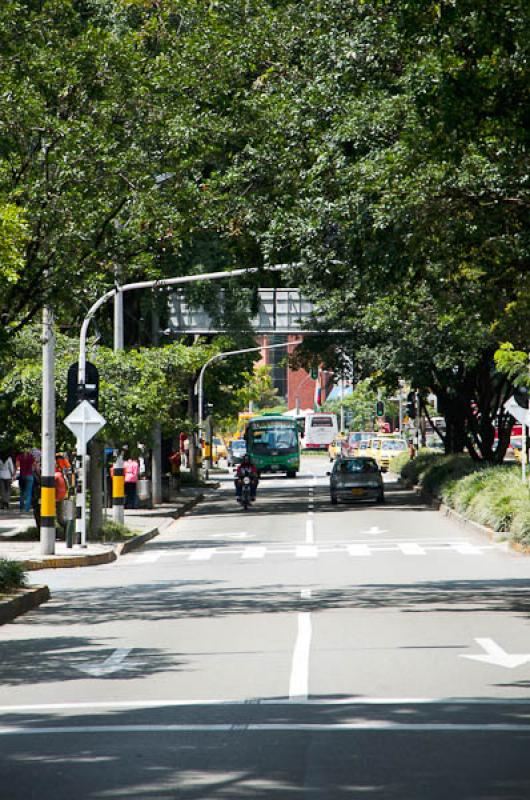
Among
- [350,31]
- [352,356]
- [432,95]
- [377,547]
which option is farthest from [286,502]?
[432,95]

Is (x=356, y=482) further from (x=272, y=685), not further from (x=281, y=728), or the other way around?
(x=281, y=728)

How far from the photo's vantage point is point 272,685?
443 inches

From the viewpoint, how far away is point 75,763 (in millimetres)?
8188

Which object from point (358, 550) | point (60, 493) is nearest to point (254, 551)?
point (358, 550)

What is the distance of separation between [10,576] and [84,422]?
9.34m

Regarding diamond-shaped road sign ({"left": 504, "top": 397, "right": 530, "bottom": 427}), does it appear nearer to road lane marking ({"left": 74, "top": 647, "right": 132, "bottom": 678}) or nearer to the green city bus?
road lane marking ({"left": 74, "top": 647, "right": 132, "bottom": 678})

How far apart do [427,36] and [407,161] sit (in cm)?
157

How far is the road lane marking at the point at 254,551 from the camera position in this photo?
27.9m

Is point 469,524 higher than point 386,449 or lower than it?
lower

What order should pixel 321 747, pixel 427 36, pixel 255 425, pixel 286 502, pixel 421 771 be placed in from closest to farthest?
pixel 421 771 → pixel 321 747 → pixel 427 36 → pixel 286 502 → pixel 255 425

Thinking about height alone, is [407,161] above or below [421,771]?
above

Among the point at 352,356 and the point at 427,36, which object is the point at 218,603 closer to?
the point at 427,36

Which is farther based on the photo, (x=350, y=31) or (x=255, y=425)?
Answer: (x=255, y=425)

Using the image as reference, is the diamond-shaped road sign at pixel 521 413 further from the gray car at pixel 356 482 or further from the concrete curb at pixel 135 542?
the gray car at pixel 356 482
